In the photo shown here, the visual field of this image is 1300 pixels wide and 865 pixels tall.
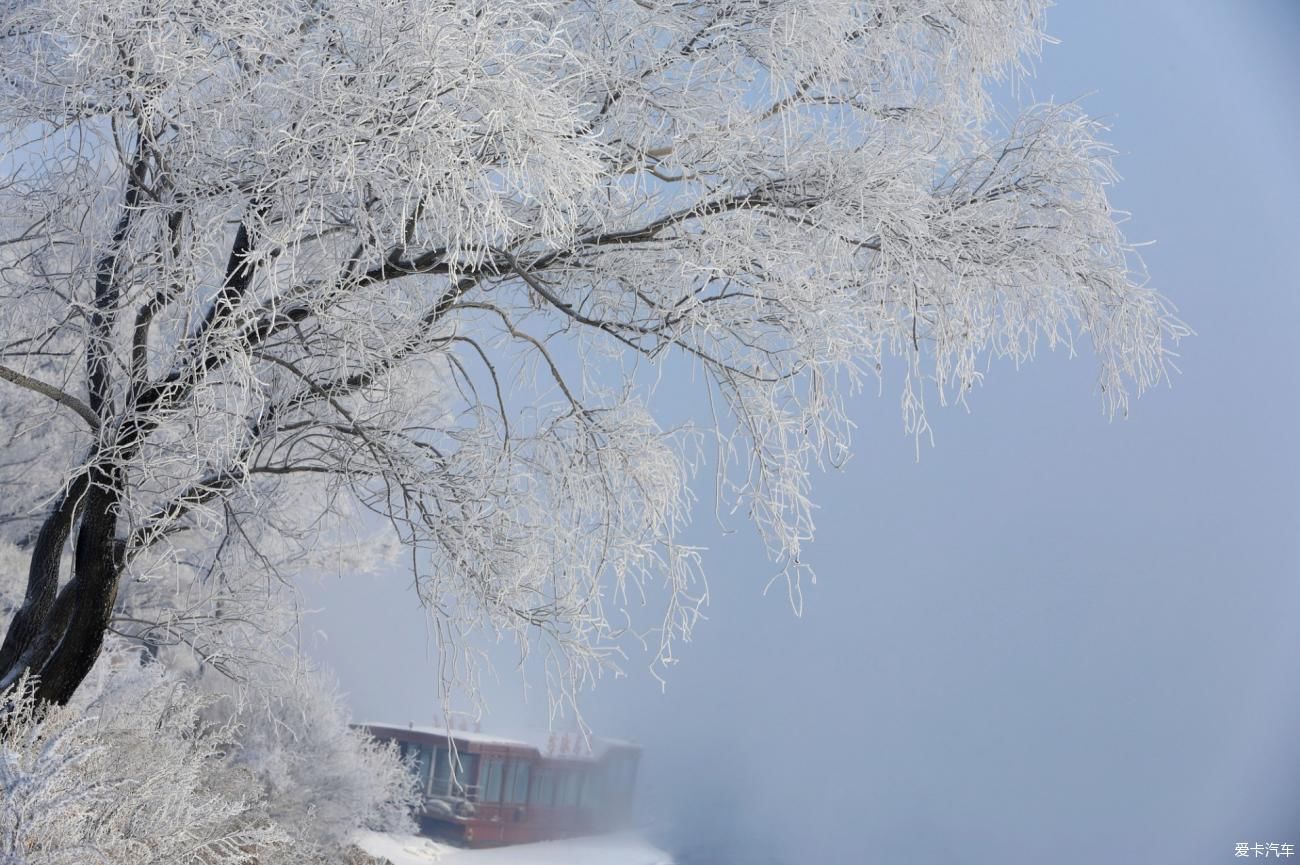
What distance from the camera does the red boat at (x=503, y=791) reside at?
9727 mm

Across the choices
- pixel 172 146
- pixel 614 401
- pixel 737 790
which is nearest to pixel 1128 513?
pixel 737 790

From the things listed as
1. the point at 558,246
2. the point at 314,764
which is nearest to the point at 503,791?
the point at 314,764

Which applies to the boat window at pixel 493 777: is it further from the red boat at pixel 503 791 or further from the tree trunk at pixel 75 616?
the tree trunk at pixel 75 616

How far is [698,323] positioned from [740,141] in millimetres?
415

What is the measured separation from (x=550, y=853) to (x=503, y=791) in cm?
63

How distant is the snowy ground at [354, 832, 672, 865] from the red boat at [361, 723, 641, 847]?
80 mm

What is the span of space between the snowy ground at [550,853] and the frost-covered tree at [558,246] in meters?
5.71

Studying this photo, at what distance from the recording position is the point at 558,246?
8.58 ft

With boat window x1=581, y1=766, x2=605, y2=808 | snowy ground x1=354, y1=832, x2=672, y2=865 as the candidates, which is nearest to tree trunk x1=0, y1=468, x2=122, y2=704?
snowy ground x1=354, y1=832, x2=672, y2=865

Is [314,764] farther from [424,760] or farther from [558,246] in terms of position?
[558,246]

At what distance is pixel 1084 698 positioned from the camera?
1165 centimetres

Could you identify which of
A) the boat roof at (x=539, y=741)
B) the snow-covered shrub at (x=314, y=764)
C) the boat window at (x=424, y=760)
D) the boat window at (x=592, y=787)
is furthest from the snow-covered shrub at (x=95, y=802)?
the boat window at (x=592, y=787)

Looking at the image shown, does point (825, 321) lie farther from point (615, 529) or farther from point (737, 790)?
point (737, 790)

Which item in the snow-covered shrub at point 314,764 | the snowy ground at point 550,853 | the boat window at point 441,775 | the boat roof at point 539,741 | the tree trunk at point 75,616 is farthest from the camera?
the boat window at point 441,775
